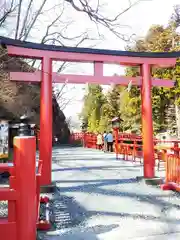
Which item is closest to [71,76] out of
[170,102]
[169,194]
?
[169,194]

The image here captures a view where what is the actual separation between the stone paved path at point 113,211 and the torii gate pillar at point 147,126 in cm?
62

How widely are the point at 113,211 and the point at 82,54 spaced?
4.63m

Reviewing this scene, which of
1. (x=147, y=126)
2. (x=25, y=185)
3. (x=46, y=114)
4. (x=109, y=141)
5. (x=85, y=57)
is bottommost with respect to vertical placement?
(x=109, y=141)

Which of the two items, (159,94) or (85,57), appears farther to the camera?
(159,94)

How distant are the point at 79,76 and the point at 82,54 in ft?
2.10

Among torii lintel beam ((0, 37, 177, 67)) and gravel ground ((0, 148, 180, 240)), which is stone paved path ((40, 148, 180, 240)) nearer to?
gravel ground ((0, 148, 180, 240))

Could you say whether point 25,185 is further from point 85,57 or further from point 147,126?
point 147,126

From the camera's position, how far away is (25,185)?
343 cm

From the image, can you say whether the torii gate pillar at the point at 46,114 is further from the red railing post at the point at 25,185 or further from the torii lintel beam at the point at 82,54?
the red railing post at the point at 25,185

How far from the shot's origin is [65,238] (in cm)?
425

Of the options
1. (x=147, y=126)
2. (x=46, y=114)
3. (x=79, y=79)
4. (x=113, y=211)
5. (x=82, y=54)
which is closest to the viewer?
(x=113, y=211)

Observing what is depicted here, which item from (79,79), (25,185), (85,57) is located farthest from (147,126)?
(25,185)

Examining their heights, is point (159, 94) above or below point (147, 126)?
above

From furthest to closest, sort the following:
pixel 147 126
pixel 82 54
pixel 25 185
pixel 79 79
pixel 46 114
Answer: pixel 147 126
pixel 79 79
pixel 82 54
pixel 46 114
pixel 25 185
